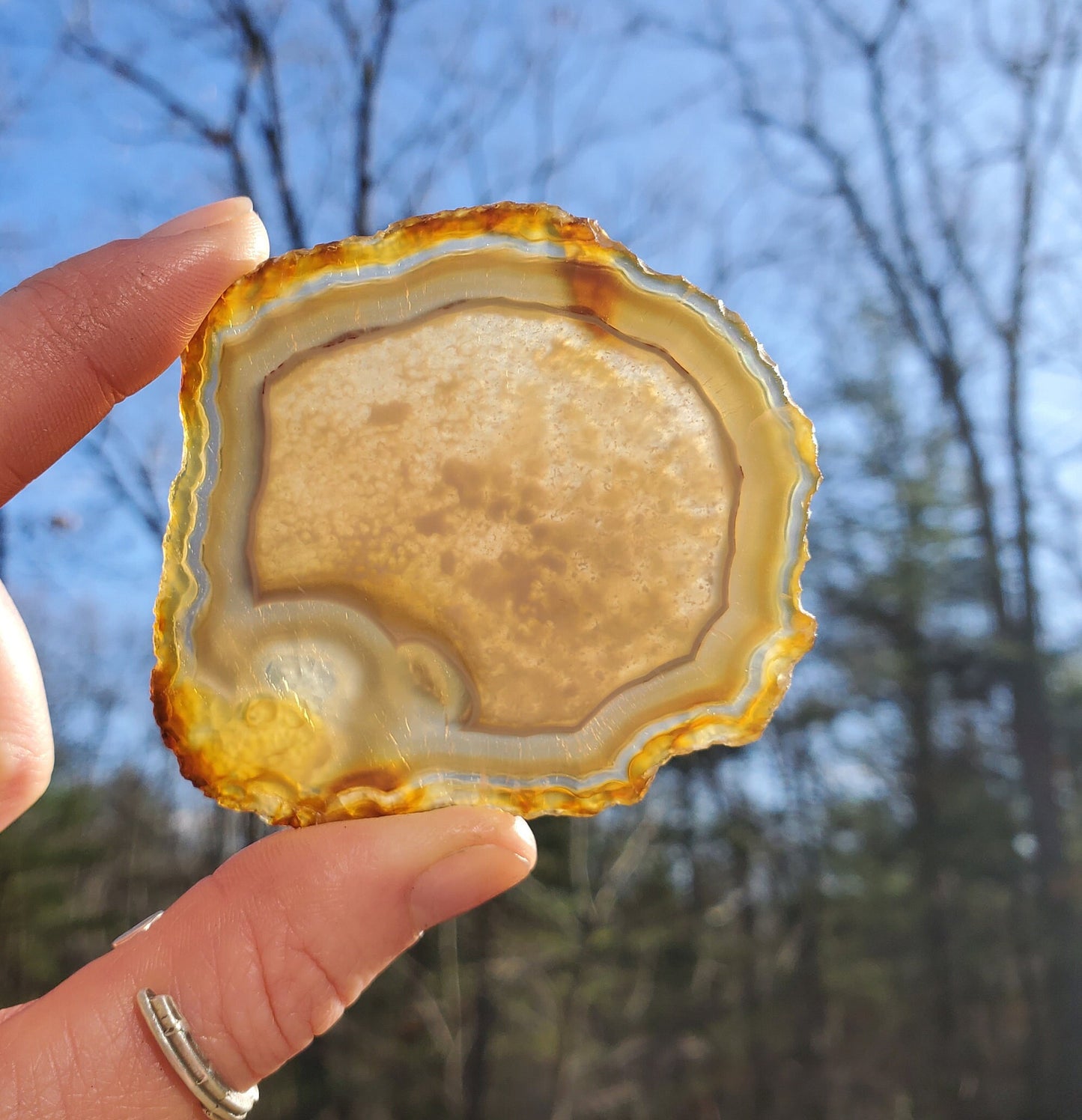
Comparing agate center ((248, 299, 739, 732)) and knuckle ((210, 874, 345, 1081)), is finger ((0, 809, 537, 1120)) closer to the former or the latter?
knuckle ((210, 874, 345, 1081))

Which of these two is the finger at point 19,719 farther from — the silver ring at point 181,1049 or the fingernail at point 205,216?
the fingernail at point 205,216

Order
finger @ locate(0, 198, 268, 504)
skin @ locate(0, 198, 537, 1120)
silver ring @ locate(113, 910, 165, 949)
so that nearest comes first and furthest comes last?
skin @ locate(0, 198, 537, 1120), silver ring @ locate(113, 910, 165, 949), finger @ locate(0, 198, 268, 504)

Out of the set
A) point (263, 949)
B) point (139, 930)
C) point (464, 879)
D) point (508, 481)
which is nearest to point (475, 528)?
point (508, 481)

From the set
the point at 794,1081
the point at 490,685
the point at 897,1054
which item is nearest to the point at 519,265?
the point at 490,685

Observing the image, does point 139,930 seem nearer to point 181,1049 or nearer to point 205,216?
point 181,1049

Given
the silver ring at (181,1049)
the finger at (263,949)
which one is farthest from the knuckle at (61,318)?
the silver ring at (181,1049)

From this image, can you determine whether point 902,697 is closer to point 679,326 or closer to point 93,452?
point 93,452

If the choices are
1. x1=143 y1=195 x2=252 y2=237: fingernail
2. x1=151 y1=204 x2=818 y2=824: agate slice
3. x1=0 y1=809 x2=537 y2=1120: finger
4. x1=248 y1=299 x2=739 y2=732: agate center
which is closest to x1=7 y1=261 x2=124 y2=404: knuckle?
x1=143 y1=195 x2=252 y2=237: fingernail
